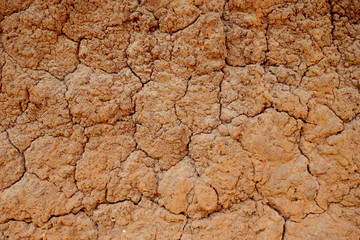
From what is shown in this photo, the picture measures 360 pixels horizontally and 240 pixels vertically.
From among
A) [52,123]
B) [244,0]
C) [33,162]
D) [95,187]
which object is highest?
[244,0]

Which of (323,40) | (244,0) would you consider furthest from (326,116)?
(244,0)

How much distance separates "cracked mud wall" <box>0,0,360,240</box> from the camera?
1555mm

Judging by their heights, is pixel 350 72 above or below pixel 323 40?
below

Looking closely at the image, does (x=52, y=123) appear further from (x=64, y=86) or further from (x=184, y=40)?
(x=184, y=40)

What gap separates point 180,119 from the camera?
1605mm

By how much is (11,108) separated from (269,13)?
137 centimetres

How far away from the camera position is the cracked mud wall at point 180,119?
5.10 feet

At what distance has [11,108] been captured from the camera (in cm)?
160

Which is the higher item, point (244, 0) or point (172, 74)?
point (244, 0)

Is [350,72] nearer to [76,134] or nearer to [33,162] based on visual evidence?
[76,134]

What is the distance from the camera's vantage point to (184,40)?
159cm

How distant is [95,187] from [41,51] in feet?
2.40

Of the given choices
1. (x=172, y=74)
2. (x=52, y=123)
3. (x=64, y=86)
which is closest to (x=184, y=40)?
(x=172, y=74)

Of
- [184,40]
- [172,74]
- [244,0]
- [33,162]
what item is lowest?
[33,162]
